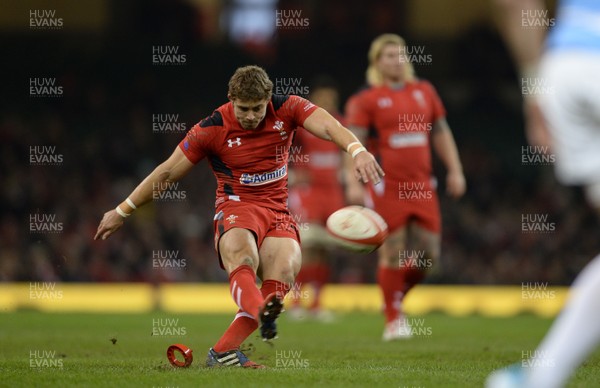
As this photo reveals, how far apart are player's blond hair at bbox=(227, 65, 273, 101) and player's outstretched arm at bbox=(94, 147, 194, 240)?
633 mm

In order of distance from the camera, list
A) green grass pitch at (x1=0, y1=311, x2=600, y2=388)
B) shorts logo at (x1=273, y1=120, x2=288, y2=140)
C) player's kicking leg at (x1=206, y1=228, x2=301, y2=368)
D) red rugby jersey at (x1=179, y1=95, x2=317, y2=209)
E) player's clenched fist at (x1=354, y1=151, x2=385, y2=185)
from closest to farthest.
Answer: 1. green grass pitch at (x1=0, y1=311, x2=600, y2=388)
2. player's clenched fist at (x1=354, y1=151, x2=385, y2=185)
3. player's kicking leg at (x1=206, y1=228, x2=301, y2=368)
4. red rugby jersey at (x1=179, y1=95, x2=317, y2=209)
5. shorts logo at (x1=273, y1=120, x2=288, y2=140)

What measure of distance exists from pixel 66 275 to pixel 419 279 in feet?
35.3

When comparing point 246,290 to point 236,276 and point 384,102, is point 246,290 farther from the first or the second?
point 384,102

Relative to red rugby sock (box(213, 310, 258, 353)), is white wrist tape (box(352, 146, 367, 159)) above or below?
above

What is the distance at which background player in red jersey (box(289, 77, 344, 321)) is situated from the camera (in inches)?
547

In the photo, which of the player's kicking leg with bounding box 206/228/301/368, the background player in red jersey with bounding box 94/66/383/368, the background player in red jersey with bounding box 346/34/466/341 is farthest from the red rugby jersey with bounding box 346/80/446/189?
the player's kicking leg with bounding box 206/228/301/368

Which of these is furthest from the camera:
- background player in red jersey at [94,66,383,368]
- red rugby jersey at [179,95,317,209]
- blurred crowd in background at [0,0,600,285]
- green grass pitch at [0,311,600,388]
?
blurred crowd in background at [0,0,600,285]

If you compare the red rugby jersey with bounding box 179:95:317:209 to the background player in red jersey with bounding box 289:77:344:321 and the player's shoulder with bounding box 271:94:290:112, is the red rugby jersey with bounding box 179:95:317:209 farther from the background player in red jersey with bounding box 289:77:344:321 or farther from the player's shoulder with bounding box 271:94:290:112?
the background player in red jersey with bounding box 289:77:344:321

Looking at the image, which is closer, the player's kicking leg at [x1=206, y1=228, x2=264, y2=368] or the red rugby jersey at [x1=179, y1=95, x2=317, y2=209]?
the player's kicking leg at [x1=206, y1=228, x2=264, y2=368]

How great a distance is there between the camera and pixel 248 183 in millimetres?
7305

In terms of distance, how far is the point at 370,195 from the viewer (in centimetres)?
1050

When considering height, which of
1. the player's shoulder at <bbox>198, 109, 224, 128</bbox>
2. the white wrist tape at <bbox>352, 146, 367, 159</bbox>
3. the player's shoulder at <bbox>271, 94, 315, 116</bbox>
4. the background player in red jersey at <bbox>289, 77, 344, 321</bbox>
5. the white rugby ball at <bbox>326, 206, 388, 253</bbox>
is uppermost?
the player's shoulder at <bbox>271, 94, 315, 116</bbox>

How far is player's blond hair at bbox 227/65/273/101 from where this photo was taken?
6758 millimetres

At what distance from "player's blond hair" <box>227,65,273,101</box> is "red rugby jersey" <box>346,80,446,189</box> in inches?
143
